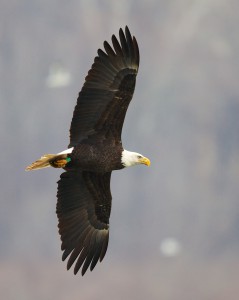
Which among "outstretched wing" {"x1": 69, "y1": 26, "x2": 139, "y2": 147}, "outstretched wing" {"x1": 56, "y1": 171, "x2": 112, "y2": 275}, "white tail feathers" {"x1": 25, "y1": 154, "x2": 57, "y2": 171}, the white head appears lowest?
"outstretched wing" {"x1": 56, "y1": 171, "x2": 112, "y2": 275}

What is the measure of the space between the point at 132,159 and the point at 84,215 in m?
1.71

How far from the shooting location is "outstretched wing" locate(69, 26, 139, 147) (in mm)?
25562

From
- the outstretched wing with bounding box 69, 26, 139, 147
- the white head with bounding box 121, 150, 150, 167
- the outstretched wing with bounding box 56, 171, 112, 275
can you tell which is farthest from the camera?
the outstretched wing with bounding box 56, 171, 112, 275

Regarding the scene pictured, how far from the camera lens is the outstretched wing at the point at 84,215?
26.3m

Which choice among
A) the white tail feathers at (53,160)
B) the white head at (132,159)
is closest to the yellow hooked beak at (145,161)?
the white head at (132,159)

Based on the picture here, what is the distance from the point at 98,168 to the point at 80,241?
1.69 meters

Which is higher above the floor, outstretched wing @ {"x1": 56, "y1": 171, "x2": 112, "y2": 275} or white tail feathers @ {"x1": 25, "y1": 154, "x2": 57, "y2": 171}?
white tail feathers @ {"x1": 25, "y1": 154, "x2": 57, "y2": 171}

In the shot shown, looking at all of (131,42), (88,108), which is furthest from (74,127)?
(131,42)

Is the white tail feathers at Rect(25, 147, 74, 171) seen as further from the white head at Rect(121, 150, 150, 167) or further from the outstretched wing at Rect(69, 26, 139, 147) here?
the white head at Rect(121, 150, 150, 167)

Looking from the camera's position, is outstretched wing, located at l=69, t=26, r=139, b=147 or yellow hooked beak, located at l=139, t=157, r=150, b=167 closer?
outstretched wing, located at l=69, t=26, r=139, b=147

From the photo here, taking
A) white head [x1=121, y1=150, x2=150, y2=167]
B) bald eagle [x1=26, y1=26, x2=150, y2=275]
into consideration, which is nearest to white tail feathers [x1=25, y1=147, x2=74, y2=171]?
bald eagle [x1=26, y1=26, x2=150, y2=275]

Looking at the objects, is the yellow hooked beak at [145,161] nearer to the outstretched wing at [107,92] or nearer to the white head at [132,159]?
the white head at [132,159]

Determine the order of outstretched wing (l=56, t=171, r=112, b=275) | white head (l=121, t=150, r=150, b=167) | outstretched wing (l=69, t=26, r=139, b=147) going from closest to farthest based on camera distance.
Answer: outstretched wing (l=69, t=26, r=139, b=147) < white head (l=121, t=150, r=150, b=167) < outstretched wing (l=56, t=171, r=112, b=275)

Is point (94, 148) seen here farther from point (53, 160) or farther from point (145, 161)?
point (145, 161)
